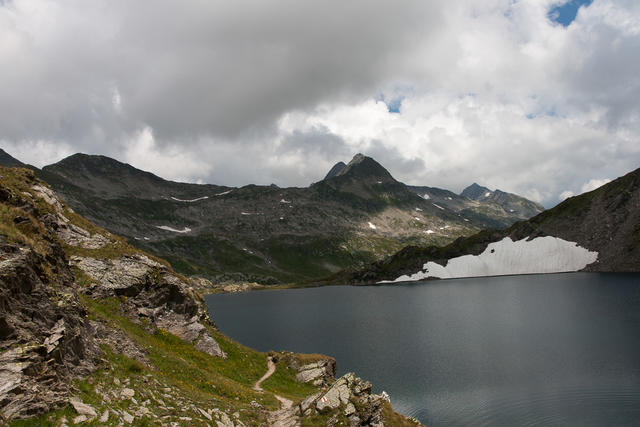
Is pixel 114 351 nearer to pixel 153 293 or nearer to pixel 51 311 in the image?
pixel 51 311

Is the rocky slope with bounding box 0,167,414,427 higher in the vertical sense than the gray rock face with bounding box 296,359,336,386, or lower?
higher

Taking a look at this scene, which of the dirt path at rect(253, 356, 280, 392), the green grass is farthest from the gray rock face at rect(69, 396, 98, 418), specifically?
the green grass

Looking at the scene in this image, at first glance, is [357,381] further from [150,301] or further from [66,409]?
[150,301]

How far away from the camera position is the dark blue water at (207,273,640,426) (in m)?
36.2

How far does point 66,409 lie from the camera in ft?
42.9

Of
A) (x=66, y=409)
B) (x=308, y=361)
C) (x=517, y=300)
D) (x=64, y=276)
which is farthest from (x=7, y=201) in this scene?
(x=517, y=300)

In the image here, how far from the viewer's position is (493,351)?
55.7 meters

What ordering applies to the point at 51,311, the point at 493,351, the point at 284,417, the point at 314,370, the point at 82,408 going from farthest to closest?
1. the point at 493,351
2. the point at 314,370
3. the point at 284,417
4. the point at 51,311
5. the point at 82,408

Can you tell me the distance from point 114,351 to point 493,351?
2168 inches

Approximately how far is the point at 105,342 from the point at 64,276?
509cm

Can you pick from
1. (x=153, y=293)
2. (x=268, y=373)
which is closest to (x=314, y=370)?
(x=268, y=373)

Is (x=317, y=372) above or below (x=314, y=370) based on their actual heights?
below

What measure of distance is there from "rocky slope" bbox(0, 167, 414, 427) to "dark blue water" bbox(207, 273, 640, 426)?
14191mm

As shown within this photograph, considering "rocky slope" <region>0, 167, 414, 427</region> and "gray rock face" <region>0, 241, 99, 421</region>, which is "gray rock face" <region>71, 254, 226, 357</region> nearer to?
"rocky slope" <region>0, 167, 414, 427</region>
